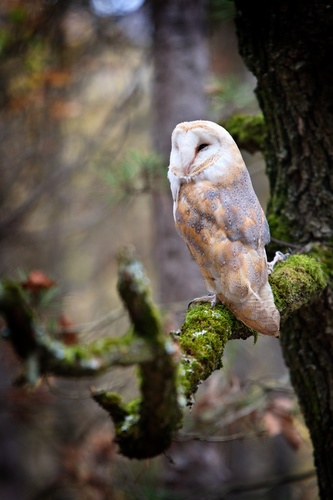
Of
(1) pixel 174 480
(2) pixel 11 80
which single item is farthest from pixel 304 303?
(2) pixel 11 80

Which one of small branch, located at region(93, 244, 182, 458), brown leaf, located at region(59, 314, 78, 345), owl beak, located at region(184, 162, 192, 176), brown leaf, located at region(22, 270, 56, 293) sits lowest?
brown leaf, located at region(59, 314, 78, 345)

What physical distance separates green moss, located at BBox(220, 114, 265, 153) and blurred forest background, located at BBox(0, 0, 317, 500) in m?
0.50

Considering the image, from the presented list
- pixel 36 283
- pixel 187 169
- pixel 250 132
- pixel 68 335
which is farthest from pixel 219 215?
pixel 68 335

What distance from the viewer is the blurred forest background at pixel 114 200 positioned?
8.63ft

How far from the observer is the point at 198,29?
332cm

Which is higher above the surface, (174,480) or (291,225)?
(291,225)

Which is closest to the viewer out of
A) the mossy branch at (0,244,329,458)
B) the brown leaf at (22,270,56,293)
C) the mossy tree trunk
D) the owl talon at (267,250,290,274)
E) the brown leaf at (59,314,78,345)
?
the mossy branch at (0,244,329,458)

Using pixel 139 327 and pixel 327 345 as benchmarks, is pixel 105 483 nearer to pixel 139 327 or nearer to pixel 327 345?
pixel 327 345

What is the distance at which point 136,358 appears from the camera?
73 centimetres

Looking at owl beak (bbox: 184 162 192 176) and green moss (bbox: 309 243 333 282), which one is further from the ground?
owl beak (bbox: 184 162 192 176)

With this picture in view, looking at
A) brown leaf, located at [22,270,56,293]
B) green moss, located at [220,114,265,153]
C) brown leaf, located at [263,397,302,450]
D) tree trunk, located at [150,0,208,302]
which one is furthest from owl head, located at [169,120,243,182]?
tree trunk, located at [150,0,208,302]

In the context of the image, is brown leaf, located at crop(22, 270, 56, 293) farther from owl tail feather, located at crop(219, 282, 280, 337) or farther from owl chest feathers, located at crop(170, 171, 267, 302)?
owl tail feather, located at crop(219, 282, 280, 337)

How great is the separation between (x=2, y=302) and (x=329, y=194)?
132 cm

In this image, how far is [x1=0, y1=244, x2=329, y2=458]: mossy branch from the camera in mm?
678
